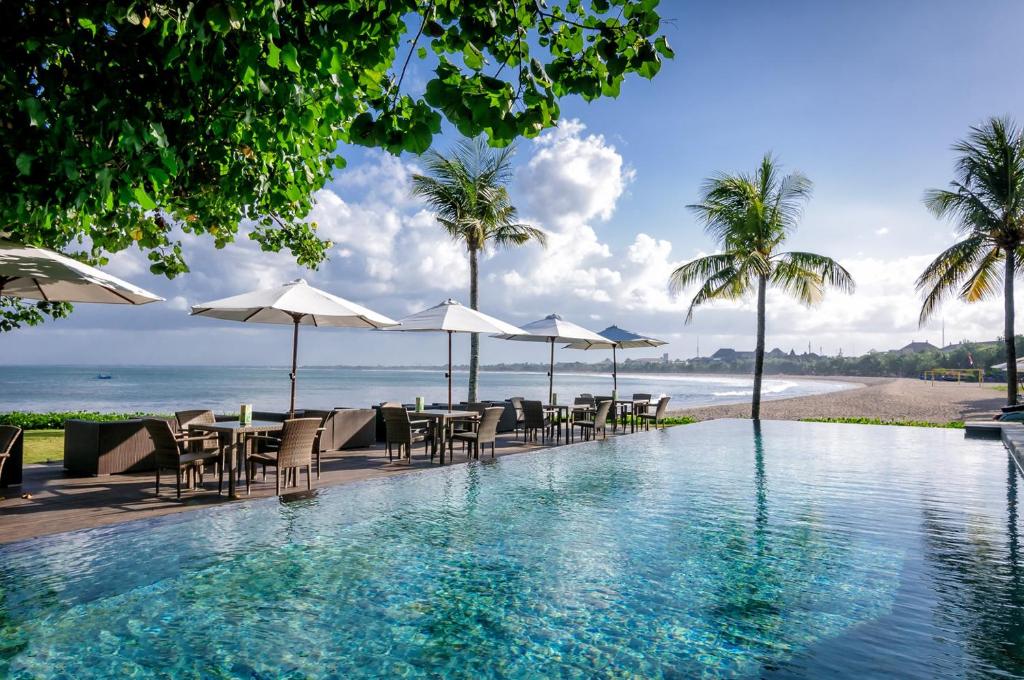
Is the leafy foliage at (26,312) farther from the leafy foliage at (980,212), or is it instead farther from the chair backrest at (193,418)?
the leafy foliage at (980,212)

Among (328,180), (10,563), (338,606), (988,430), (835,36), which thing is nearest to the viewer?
(338,606)

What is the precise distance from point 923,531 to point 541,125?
608cm

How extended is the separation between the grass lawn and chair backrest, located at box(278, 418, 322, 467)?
5202mm

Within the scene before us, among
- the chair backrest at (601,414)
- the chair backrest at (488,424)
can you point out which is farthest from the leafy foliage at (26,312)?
the chair backrest at (601,414)

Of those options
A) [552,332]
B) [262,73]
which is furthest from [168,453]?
[552,332]

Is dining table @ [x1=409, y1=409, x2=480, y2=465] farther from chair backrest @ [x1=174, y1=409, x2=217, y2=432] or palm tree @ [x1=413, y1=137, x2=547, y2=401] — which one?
palm tree @ [x1=413, y1=137, x2=547, y2=401]

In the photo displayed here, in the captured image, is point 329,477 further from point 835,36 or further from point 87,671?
point 835,36

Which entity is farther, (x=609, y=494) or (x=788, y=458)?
(x=788, y=458)

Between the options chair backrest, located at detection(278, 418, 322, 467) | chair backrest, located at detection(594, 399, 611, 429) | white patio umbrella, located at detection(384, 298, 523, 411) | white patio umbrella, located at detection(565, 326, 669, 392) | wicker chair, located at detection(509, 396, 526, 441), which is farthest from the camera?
white patio umbrella, located at detection(565, 326, 669, 392)

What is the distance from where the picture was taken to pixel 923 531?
5895 mm

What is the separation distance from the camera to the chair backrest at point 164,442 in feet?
20.3

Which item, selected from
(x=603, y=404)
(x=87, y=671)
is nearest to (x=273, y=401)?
(x=603, y=404)

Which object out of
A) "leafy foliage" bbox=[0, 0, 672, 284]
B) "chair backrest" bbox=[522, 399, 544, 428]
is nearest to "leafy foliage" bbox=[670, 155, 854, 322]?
"chair backrest" bbox=[522, 399, 544, 428]

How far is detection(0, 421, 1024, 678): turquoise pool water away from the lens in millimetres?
3260
